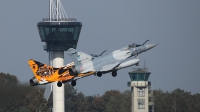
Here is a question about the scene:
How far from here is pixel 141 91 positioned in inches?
7052

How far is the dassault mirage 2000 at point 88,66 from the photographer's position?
111 meters

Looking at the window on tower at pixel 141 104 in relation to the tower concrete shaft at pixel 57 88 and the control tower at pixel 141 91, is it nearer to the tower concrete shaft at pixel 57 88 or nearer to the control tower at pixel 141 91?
the control tower at pixel 141 91

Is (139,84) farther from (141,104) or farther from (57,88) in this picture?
(57,88)

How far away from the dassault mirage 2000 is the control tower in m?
63.2

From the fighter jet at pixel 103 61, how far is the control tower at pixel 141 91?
64.1m

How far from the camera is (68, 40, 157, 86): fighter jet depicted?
11053cm

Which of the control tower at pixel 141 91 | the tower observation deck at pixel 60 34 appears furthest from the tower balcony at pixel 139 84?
the tower observation deck at pixel 60 34

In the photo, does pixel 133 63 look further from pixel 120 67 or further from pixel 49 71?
pixel 49 71

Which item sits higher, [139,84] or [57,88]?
[57,88]

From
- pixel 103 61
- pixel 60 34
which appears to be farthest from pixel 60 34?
pixel 103 61

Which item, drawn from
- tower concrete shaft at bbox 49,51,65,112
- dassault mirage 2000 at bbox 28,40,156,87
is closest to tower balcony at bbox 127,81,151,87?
tower concrete shaft at bbox 49,51,65,112

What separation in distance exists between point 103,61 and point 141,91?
6785 centimetres

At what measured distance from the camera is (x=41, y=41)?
650ft

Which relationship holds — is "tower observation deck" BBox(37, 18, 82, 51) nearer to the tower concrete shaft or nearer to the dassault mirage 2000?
the tower concrete shaft
